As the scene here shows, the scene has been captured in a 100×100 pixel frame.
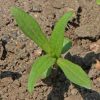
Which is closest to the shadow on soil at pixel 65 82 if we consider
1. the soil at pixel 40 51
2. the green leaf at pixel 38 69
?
the soil at pixel 40 51

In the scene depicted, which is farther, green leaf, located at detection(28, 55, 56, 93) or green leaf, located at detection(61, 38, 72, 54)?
green leaf, located at detection(61, 38, 72, 54)

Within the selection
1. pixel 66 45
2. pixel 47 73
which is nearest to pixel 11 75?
pixel 47 73

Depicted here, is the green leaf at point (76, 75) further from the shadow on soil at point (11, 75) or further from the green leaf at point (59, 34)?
the shadow on soil at point (11, 75)

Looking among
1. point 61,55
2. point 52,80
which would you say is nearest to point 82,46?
point 61,55

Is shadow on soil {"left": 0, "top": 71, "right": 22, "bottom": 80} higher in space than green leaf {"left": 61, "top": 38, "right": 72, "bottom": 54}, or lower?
lower

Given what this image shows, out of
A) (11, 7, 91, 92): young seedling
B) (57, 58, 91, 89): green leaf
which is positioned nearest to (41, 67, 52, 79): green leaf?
(11, 7, 91, 92): young seedling

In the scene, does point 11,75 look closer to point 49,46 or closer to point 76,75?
point 49,46

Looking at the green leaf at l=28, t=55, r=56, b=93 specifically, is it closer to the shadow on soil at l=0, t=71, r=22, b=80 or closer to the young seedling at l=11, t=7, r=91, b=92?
the young seedling at l=11, t=7, r=91, b=92
